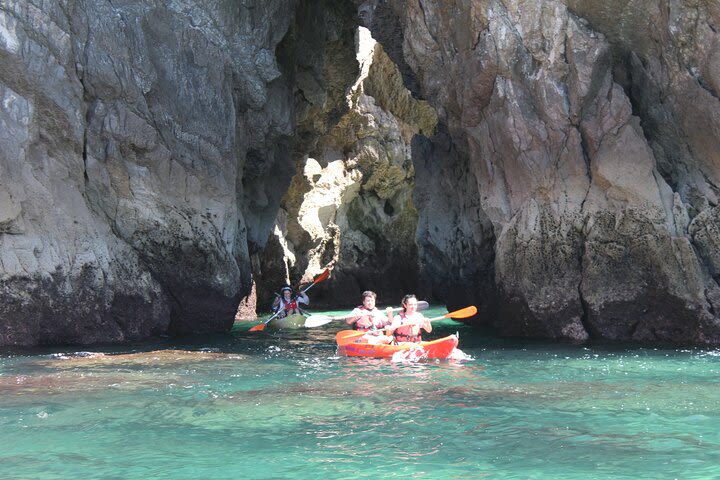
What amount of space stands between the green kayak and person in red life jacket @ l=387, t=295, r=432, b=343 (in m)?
6.07

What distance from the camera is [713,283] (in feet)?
38.8

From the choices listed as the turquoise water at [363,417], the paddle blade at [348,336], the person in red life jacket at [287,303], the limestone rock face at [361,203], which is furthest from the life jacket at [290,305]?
the limestone rock face at [361,203]

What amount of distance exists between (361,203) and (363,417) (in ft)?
79.0

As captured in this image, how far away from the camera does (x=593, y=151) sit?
13086 mm

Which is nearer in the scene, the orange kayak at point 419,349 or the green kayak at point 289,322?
the orange kayak at point 419,349

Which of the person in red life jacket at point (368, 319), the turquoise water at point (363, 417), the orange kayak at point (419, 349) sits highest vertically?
the person in red life jacket at point (368, 319)

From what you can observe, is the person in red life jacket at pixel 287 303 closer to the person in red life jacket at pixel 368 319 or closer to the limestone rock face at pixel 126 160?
the limestone rock face at pixel 126 160

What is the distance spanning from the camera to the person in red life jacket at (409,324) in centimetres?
1187

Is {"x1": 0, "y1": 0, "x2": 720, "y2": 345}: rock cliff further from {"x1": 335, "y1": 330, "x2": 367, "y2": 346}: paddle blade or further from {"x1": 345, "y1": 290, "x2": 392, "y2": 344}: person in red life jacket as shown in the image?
{"x1": 335, "y1": 330, "x2": 367, "y2": 346}: paddle blade

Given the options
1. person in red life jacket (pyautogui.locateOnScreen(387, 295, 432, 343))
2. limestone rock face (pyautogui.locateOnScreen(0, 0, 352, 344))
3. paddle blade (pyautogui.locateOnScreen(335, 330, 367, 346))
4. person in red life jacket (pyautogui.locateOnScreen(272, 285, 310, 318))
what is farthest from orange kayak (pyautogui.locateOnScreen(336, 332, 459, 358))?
person in red life jacket (pyautogui.locateOnScreen(272, 285, 310, 318))

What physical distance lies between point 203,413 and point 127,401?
3.50 feet

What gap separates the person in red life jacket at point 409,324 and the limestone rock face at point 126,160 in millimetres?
4892

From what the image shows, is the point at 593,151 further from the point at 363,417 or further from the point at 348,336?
the point at 363,417

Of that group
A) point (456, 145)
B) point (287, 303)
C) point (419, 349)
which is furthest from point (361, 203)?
point (419, 349)
